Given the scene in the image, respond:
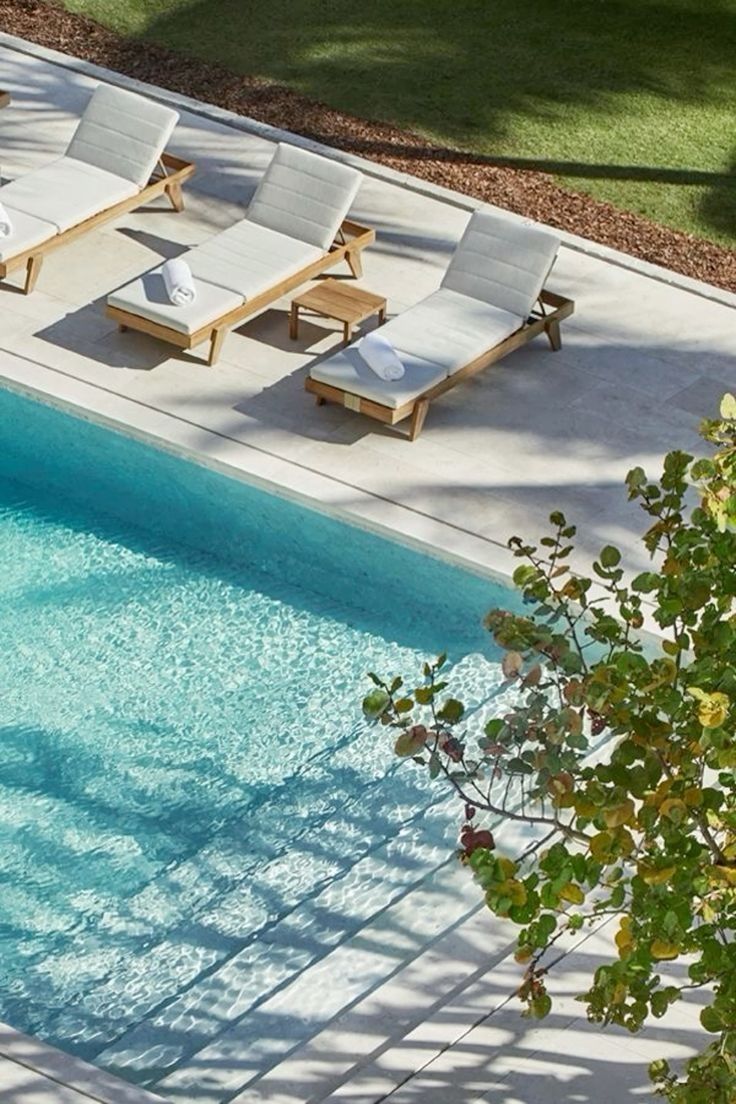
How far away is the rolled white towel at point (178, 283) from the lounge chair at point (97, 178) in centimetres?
125

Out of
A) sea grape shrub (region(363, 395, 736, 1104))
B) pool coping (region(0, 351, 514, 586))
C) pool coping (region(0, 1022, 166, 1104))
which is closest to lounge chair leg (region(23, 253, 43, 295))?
pool coping (region(0, 351, 514, 586))

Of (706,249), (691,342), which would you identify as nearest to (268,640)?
(691,342)

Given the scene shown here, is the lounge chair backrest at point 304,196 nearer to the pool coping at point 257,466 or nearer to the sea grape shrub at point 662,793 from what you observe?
the pool coping at point 257,466

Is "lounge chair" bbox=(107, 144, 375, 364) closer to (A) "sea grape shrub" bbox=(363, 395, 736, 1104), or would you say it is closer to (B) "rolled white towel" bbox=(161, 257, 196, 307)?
(B) "rolled white towel" bbox=(161, 257, 196, 307)

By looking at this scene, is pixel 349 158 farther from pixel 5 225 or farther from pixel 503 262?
pixel 5 225

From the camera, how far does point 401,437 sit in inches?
510

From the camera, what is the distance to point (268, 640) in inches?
448

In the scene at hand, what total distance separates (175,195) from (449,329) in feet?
10.0

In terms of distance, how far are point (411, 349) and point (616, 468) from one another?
1433 mm

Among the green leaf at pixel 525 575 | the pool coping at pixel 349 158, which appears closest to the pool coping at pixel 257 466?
the pool coping at pixel 349 158

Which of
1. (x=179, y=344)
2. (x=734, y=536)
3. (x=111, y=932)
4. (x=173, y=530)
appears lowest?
(x=111, y=932)

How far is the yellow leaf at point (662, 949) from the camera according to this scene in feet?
17.1

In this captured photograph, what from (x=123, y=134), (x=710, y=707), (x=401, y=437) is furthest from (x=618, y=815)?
(x=123, y=134)

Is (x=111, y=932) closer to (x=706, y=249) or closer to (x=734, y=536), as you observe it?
(x=734, y=536)
